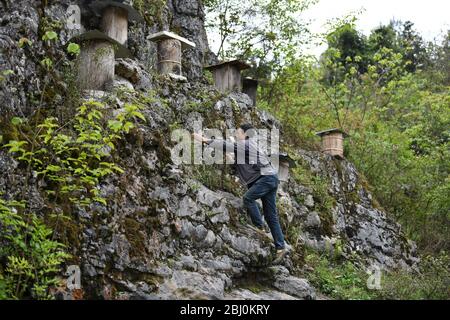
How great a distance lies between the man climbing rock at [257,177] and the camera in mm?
9578

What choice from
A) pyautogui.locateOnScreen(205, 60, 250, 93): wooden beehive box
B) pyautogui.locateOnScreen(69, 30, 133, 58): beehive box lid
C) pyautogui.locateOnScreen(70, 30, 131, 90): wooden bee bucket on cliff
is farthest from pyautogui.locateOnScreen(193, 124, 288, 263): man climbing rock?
pyautogui.locateOnScreen(205, 60, 250, 93): wooden beehive box

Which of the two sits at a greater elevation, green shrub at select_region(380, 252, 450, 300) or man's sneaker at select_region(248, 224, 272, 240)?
man's sneaker at select_region(248, 224, 272, 240)

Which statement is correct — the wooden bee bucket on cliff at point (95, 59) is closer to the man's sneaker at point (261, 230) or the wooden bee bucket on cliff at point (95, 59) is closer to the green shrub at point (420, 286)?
the man's sneaker at point (261, 230)

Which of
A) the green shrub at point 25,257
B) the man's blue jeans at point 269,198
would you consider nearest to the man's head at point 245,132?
the man's blue jeans at point 269,198

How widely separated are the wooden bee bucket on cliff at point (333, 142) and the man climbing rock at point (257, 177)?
5.86 metres

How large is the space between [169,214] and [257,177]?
1736 millimetres

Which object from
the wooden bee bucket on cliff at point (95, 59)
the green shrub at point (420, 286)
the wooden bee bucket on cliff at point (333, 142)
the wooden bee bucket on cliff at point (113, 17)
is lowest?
the green shrub at point (420, 286)

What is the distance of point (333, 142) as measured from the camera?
1536 centimetres

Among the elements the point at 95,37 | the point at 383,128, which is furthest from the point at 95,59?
the point at 383,128

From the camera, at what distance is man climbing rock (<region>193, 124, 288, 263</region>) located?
958 centimetres

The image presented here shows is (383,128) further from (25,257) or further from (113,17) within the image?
(25,257)

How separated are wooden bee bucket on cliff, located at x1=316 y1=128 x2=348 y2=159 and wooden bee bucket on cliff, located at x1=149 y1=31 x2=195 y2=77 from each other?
4622 mm

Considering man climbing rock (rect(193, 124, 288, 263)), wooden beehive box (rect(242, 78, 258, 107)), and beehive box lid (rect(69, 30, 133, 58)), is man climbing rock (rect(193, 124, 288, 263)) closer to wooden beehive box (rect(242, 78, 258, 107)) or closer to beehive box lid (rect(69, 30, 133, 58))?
beehive box lid (rect(69, 30, 133, 58))

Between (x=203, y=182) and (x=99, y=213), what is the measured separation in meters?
3.19
